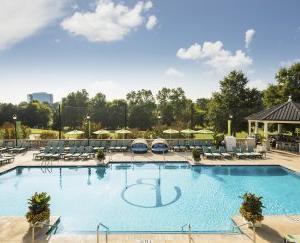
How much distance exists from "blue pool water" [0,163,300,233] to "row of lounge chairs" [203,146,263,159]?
2369mm

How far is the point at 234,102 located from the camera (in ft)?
128

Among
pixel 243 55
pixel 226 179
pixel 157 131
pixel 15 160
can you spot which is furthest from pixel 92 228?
pixel 243 55

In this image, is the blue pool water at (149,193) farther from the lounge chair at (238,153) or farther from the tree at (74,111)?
the tree at (74,111)

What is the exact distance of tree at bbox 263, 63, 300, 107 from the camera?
34.8 meters

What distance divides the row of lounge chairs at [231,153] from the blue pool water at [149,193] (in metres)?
2.37

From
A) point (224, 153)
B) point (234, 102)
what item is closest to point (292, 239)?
point (224, 153)

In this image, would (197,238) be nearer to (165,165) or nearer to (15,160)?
(165,165)

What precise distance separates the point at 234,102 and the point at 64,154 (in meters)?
24.2

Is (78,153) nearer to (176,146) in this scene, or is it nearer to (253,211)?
(176,146)

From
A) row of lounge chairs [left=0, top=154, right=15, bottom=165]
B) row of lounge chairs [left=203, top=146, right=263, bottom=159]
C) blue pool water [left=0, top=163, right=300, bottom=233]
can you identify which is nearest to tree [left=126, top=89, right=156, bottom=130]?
row of lounge chairs [left=203, top=146, right=263, bottom=159]

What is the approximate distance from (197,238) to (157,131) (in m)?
22.4

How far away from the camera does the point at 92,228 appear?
11344 mm

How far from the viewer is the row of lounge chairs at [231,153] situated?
22.9 metres

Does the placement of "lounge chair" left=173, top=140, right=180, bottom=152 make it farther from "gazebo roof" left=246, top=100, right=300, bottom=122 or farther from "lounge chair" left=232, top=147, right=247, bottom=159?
"gazebo roof" left=246, top=100, right=300, bottom=122
